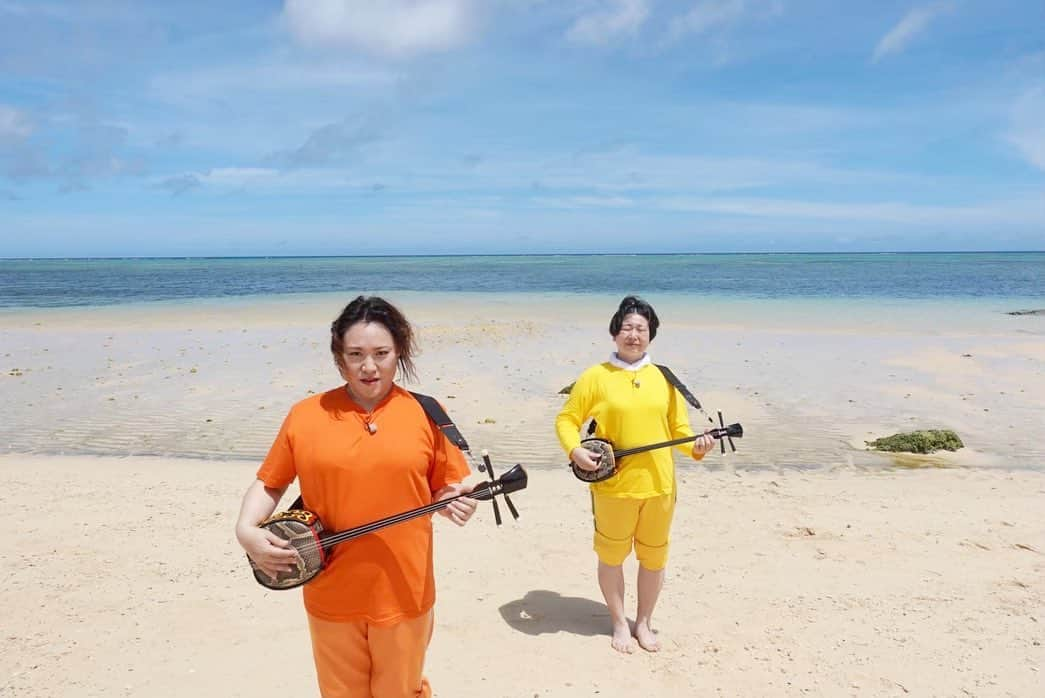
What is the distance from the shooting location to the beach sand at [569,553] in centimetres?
466

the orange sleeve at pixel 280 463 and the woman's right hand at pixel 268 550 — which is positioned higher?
the orange sleeve at pixel 280 463

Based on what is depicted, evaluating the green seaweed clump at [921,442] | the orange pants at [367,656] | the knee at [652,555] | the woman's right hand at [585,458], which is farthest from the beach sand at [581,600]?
the orange pants at [367,656]

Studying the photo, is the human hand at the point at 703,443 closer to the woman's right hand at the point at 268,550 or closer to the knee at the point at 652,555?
the knee at the point at 652,555

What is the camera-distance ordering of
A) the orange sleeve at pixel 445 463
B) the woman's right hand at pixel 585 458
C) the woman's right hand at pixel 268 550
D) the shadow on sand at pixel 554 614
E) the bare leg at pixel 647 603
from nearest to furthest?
1. the woman's right hand at pixel 268 550
2. the orange sleeve at pixel 445 463
3. the woman's right hand at pixel 585 458
4. the bare leg at pixel 647 603
5. the shadow on sand at pixel 554 614

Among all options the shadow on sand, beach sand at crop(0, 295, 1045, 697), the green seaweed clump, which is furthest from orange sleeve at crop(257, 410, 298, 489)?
the green seaweed clump

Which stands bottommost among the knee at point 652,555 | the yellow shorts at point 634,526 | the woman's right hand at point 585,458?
the knee at point 652,555

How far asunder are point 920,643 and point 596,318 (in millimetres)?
22984

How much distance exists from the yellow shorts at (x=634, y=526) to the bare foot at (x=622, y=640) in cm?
53

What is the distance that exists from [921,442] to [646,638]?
6471mm

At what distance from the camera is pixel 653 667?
4.70 m

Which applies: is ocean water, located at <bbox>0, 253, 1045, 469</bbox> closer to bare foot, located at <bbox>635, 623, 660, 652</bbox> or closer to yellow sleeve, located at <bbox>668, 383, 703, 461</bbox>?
bare foot, located at <bbox>635, 623, 660, 652</bbox>

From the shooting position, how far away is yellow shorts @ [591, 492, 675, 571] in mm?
4570

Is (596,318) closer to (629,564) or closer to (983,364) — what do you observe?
(983,364)

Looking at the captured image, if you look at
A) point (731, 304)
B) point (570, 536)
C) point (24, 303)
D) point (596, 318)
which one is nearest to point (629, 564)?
point (570, 536)
